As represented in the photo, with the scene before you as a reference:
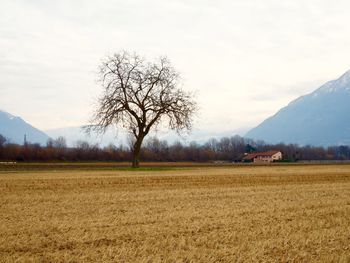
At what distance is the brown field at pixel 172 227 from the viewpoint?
9.31m

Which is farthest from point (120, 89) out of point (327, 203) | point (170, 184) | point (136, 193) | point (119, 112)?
point (327, 203)

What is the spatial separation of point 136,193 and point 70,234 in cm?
1027

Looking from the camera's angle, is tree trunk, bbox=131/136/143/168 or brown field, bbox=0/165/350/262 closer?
brown field, bbox=0/165/350/262

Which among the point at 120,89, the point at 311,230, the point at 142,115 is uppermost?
the point at 120,89

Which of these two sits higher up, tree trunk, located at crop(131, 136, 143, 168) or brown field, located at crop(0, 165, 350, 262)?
tree trunk, located at crop(131, 136, 143, 168)

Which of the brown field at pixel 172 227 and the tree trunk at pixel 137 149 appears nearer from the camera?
the brown field at pixel 172 227

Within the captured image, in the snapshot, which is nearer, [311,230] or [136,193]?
[311,230]

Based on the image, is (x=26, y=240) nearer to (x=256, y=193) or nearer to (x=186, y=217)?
(x=186, y=217)

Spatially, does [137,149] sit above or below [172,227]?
above

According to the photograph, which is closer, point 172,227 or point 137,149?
point 172,227

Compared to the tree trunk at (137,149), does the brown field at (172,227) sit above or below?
below

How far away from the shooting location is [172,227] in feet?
40.1

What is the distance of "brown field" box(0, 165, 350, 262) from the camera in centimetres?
931

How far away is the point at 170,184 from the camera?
26.8 metres
